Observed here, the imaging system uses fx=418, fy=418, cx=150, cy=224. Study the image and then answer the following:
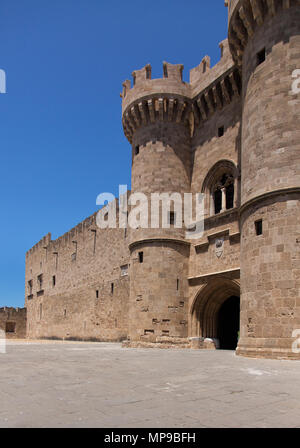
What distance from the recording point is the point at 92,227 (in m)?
23.8

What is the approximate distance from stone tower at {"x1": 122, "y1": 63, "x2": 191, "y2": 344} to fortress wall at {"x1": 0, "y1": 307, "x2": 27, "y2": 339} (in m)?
25.0

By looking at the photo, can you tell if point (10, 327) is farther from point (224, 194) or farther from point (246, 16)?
point (246, 16)

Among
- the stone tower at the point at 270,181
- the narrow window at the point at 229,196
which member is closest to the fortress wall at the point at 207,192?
the narrow window at the point at 229,196

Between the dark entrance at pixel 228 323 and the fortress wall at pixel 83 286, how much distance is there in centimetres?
499

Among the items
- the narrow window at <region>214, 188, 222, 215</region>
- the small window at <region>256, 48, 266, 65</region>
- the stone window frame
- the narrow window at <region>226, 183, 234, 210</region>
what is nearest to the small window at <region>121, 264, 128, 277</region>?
the stone window frame

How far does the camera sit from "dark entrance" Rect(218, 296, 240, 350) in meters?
15.4

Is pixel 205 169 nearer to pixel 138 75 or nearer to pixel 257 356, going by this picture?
pixel 138 75

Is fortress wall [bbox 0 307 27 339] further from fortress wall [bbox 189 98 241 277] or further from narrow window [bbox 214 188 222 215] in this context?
narrow window [bbox 214 188 222 215]

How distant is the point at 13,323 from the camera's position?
3722 centimetres

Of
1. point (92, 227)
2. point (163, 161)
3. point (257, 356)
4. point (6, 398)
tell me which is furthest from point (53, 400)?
point (92, 227)

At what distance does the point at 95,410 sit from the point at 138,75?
14.9 m

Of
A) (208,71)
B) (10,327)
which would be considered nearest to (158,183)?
(208,71)

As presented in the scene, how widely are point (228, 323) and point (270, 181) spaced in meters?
7.48

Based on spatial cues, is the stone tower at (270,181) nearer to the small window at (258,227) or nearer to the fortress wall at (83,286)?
Result: the small window at (258,227)
